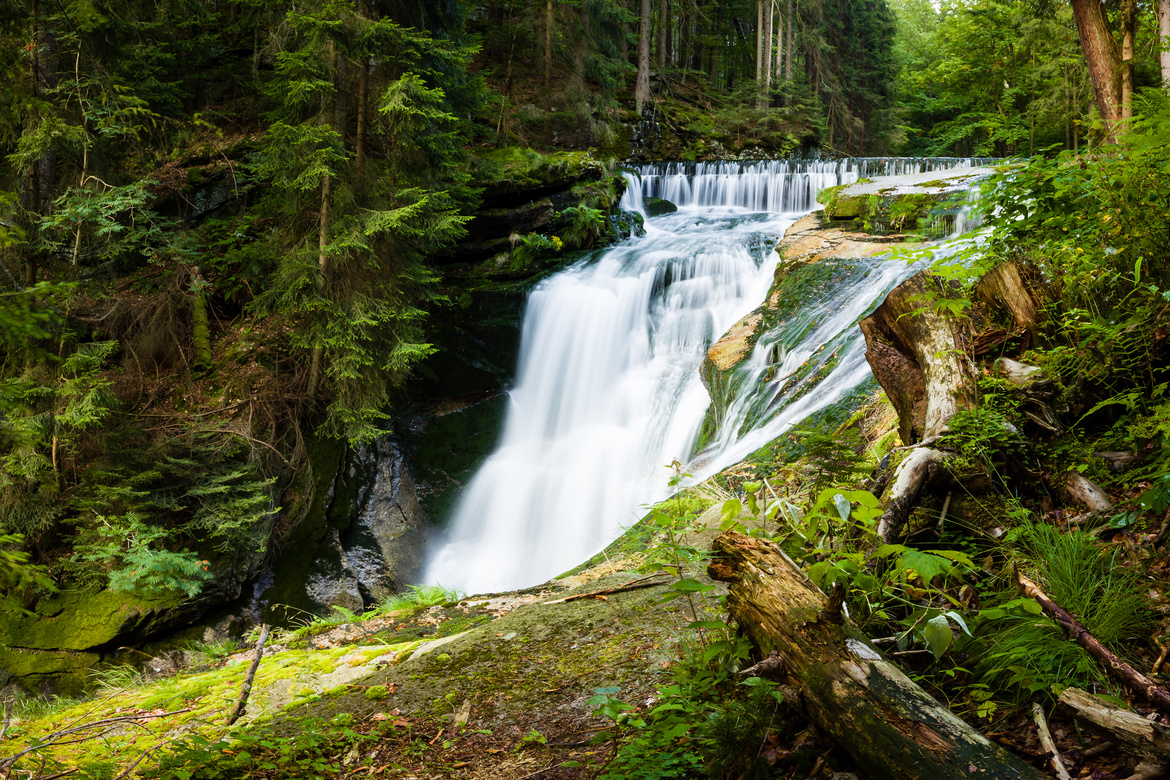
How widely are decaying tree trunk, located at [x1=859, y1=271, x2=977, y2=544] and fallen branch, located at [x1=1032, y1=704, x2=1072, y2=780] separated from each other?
847 millimetres

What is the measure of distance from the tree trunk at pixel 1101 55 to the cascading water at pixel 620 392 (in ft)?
8.83

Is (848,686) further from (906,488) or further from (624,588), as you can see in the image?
(624,588)

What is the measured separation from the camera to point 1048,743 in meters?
1.73

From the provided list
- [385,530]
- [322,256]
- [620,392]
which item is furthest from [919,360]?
[385,530]

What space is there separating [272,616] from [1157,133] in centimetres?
948

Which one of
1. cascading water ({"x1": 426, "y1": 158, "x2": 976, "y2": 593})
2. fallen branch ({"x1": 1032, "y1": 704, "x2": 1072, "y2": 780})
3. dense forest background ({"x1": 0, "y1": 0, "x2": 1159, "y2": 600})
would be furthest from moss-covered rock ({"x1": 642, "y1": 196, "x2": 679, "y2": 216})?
fallen branch ({"x1": 1032, "y1": 704, "x2": 1072, "y2": 780})

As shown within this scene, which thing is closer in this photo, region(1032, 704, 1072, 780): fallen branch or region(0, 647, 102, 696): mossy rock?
region(1032, 704, 1072, 780): fallen branch

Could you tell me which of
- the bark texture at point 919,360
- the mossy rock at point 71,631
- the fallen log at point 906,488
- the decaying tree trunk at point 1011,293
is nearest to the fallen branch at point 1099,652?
the fallen log at point 906,488

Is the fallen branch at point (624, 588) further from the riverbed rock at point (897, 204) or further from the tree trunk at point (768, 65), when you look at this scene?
the tree trunk at point (768, 65)

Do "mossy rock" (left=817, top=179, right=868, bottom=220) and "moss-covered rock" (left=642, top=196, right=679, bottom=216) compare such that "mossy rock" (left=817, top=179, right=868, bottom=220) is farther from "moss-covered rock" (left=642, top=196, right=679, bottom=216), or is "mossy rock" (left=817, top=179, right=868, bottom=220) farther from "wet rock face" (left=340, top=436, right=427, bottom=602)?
"wet rock face" (left=340, top=436, right=427, bottom=602)

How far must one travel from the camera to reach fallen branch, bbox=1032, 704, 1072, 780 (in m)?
1.64

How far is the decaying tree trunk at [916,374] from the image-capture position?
2.79 m

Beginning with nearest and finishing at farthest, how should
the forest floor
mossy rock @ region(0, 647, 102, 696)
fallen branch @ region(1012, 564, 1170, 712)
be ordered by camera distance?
fallen branch @ region(1012, 564, 1170, 712), the forest floor, mossy rock @ region(0, 647, 102, 696)

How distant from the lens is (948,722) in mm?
1741
